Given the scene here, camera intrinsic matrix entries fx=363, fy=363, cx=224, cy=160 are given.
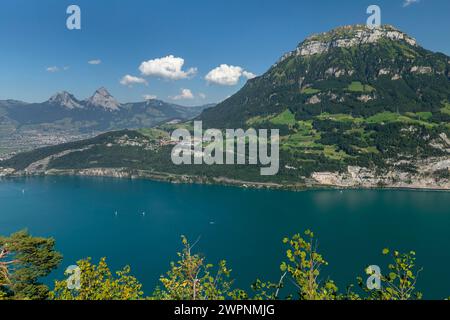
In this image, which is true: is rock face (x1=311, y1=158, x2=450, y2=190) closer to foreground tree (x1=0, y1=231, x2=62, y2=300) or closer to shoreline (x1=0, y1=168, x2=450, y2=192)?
shoreline (x1=0, y1=168, x2=450, y2=192)

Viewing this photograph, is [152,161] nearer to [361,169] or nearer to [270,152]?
[270,152]

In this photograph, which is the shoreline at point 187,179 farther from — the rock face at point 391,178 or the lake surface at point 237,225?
the lake surface at point 237,225

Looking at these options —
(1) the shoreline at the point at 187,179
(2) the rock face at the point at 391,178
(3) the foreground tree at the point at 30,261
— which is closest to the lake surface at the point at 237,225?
(1) the shoreline at the point at 187,179

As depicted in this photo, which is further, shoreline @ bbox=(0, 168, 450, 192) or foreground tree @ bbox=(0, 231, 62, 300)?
shoreline @ bbox=(0, 168, 450, 192)

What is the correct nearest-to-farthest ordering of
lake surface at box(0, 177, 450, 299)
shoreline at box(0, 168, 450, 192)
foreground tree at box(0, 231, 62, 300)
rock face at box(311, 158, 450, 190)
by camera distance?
foreground tree at box(0, 231, 62, 300) → lake surface at box(0, 177, 450, 299) → rock face at box(311, 158, 450, 190) → shoreline at box(0, 168, 450, 192)

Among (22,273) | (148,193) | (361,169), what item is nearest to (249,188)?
(148,193)

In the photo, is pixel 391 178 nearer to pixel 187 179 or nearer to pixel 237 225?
pixel 237 225

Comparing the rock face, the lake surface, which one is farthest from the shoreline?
the lake surface

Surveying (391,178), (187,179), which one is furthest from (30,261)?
(391,178)
